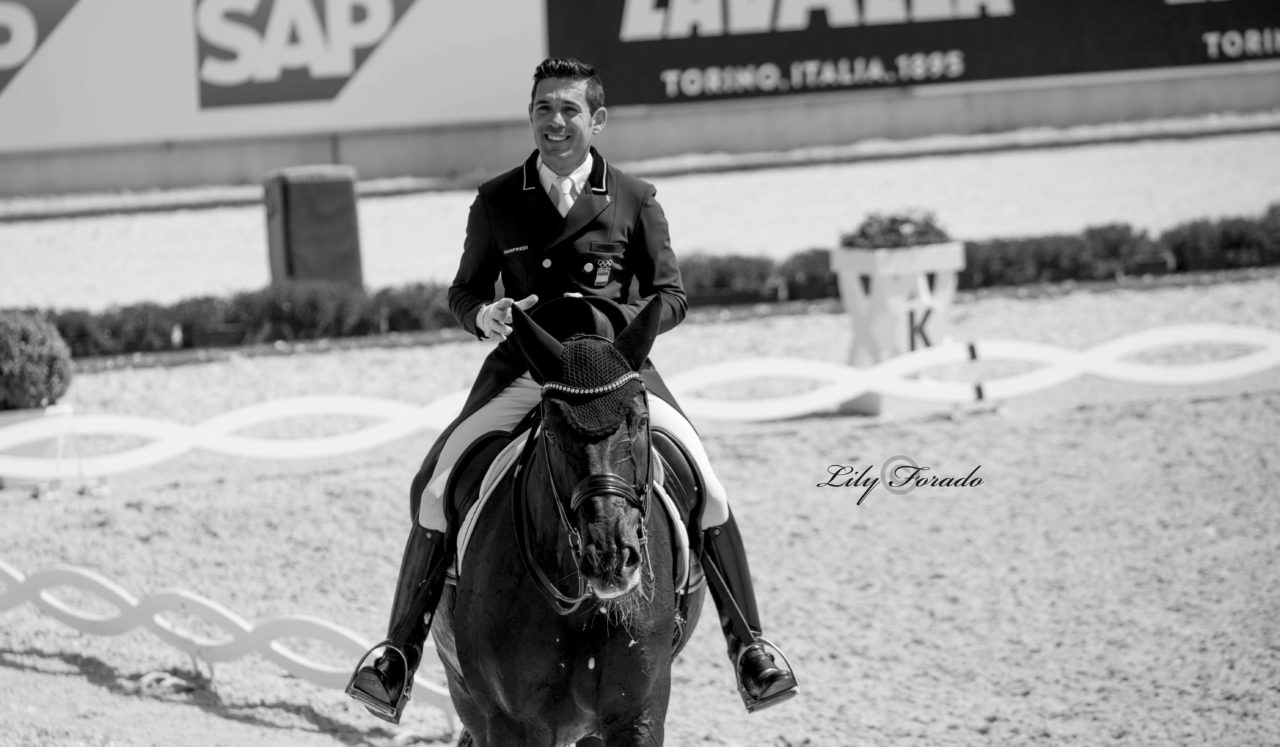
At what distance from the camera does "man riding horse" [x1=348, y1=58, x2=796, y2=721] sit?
448 cm

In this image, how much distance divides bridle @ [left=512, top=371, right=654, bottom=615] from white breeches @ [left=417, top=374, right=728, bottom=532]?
403 mm

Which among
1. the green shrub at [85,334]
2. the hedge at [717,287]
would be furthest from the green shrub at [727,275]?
the green shrub at [85,334]

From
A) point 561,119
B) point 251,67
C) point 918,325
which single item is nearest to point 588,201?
point 561,119

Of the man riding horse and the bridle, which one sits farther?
the man riding horse

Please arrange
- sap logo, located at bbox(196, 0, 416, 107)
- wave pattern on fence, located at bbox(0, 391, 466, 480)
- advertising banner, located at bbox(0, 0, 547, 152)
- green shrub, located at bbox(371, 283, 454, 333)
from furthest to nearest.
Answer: sap logo, located at bbox(196, 0, 416, 107) < advertising banner, located at bbox(0, 0, 547, 152) < green shrub, located at bbox(371, 283, 454, 333) < wave pattern on fence, located at bbox(0, 391, 466, 480)

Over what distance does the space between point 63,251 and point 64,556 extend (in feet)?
34.4

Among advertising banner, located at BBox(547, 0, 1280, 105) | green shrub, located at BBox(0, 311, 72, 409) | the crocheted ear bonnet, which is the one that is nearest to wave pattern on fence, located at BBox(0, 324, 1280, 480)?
green shrub, located at BBox(0, 311, 72, 409)

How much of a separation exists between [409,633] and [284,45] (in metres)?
18.2

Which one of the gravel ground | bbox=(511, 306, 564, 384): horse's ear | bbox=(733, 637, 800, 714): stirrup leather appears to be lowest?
the gravel ground

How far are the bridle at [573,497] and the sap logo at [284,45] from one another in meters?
18.4

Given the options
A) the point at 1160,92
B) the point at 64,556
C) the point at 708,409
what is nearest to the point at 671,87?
the point at 1160,92

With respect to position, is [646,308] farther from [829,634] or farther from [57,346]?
[57,346]

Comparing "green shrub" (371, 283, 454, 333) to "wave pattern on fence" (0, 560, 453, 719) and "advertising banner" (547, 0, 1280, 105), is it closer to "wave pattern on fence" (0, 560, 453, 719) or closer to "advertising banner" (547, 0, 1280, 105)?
"wave pattern on fence" (0, 560, 453, 719)

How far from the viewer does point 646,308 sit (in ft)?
13.0
